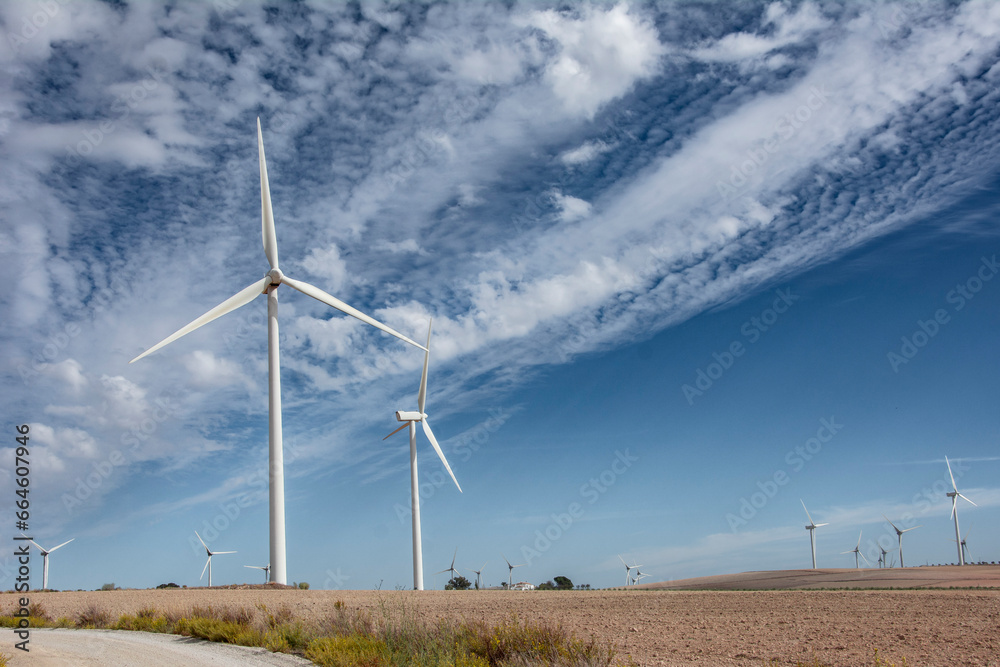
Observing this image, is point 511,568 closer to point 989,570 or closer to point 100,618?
point 989,570

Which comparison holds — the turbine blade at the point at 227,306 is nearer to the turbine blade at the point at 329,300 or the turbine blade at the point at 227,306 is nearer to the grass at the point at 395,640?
the turbine blade at the point at 329,300

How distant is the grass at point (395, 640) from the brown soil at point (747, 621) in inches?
67.0

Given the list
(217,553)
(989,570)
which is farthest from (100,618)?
(989,570)

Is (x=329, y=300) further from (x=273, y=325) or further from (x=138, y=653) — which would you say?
(x=138, y=653)

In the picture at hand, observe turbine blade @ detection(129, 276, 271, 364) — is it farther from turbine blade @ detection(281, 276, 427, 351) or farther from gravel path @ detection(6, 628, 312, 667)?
gravel path @ detection(6, 628, 312, 667)

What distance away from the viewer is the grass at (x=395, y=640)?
54.9ft

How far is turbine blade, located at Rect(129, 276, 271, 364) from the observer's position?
46250 millimetres

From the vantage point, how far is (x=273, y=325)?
50.4 meters

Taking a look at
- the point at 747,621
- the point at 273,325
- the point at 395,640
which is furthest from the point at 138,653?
the point at 273,325

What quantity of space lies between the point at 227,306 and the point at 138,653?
32.6 m

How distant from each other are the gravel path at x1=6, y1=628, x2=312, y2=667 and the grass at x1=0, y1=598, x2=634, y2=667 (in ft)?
2.37

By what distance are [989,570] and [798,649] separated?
67124 millimetres

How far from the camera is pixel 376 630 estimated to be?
22672 mm

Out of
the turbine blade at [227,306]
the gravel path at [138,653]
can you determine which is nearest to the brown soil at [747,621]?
the gravel path at [138,653]
